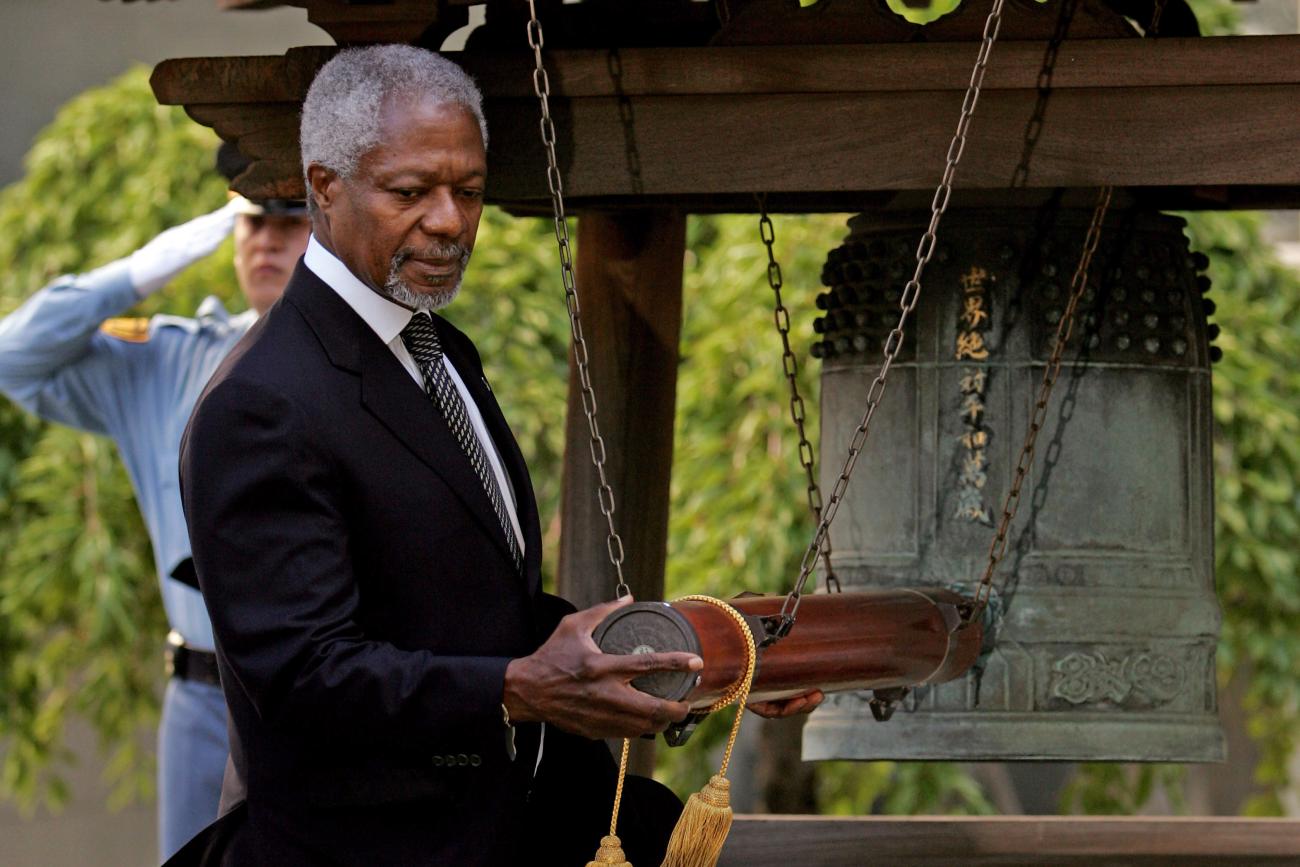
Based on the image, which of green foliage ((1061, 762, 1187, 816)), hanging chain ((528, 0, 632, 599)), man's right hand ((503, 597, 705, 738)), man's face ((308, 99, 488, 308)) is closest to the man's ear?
man's face ((308, 99, 488, 308))

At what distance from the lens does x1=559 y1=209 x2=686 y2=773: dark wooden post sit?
13.4 feet

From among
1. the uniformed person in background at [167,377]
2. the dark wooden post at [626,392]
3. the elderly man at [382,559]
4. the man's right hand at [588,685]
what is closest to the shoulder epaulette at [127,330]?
the uniformed person in background at [167,377]

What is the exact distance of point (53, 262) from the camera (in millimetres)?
7344

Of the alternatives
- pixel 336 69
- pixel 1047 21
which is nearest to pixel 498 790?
pixel 336 69

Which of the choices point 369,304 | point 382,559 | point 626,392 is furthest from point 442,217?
point 626,392

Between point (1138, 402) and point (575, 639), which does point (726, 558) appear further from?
point (575, 639)

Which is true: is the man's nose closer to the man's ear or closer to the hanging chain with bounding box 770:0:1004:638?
the man's ear

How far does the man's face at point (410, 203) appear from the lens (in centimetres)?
282

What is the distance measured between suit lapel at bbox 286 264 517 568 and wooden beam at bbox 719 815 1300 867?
1479 millimetres

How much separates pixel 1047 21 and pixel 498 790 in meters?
1.48

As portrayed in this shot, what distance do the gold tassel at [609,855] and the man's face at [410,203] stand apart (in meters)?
0.73

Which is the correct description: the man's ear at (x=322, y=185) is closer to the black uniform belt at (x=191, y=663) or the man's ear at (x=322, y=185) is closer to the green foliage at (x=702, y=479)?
the black uniform belt at (x=191, y=663)

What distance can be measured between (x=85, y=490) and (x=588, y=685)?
460 centimetres

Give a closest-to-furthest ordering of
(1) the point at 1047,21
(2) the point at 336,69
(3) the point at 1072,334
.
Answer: (2) the point at 336,69 < (1) the point at 1047,21 < (3) the point at 1072,334
